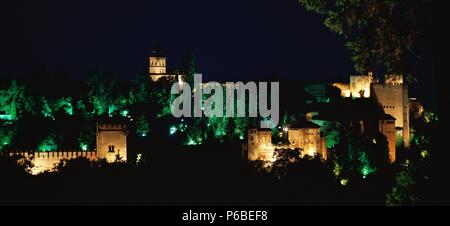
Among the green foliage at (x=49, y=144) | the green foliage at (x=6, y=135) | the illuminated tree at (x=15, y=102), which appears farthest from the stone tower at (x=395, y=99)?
the green foliage at (x=6, y=135)

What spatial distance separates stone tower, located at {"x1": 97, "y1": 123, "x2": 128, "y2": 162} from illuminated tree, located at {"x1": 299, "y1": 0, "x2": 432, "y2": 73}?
22535mm

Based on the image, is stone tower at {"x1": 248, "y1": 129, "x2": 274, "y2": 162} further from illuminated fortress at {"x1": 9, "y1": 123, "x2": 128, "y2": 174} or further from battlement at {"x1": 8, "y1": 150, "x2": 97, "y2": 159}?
battlement at {"x1": 8, "y1": 150, "x2": 97, "y2": 159}

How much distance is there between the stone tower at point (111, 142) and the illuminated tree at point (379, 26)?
22535 millimetres

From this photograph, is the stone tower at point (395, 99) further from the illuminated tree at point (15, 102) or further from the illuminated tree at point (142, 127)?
the illuminated tree at point (15, 102)

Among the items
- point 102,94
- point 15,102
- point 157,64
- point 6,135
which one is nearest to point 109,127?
point 6,135

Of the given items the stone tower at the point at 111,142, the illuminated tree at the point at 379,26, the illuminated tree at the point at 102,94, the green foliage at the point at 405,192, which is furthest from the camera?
the illuminated tree at the point at 102,94

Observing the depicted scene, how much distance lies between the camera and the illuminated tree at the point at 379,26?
9078 millimetres

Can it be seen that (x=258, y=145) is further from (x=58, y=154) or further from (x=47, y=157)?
(x=47, y=157)

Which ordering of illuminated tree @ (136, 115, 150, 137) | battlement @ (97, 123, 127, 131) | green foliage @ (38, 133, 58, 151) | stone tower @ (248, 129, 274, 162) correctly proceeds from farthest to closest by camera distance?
illuminated tree @ (136, 115, 150, 137), stone tower @ (248, 129, 274, 162), green foliage @ (38, 133, 58, 151), battlement @ (97, 123, 127, 131)

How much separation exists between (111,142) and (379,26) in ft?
76.5

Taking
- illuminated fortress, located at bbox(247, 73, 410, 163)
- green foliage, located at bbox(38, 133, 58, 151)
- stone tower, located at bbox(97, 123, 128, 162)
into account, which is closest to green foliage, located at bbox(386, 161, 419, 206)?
illuminated fortress, located at bbox(247, 73, 410, 163)

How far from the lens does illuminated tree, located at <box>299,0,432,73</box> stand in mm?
9078
